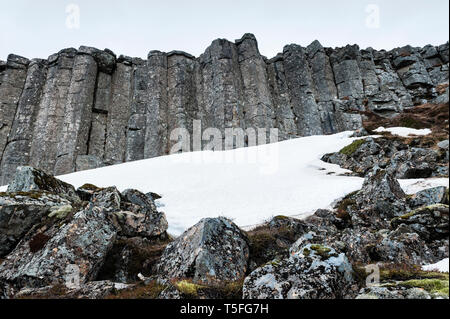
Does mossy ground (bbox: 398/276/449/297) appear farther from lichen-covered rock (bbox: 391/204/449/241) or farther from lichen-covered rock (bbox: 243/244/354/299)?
lichen-covered rock (bbox: 391/204/449/241)

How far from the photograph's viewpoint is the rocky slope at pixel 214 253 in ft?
23.5

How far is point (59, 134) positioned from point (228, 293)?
139 ft

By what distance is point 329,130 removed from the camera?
45.1 meters

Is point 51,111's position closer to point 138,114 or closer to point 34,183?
point 138,114

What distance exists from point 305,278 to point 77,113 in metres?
43.7

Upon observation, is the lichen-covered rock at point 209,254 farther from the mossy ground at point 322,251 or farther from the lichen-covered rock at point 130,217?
the lichen-covered rock at point 130,217

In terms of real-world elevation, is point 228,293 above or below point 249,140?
below

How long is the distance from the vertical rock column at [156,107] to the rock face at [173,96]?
6.4 inches

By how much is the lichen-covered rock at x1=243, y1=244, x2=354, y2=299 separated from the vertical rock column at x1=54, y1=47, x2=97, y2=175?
37.4 metres

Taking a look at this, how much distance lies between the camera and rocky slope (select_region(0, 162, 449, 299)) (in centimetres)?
715

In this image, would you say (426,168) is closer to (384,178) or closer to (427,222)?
(384,178)

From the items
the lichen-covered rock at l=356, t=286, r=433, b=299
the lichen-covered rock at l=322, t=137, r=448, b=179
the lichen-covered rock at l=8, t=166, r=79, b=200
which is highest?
the lichen-covered rock at l=322, t=137, r=448, b=179

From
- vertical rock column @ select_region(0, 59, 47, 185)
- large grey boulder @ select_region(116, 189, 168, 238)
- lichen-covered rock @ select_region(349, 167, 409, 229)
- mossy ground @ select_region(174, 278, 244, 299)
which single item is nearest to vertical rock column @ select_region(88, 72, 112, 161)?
vertical rock column @ select_region(0, 59, 47, 185)

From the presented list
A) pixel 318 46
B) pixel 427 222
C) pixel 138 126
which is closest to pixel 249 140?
pixel 138 126
